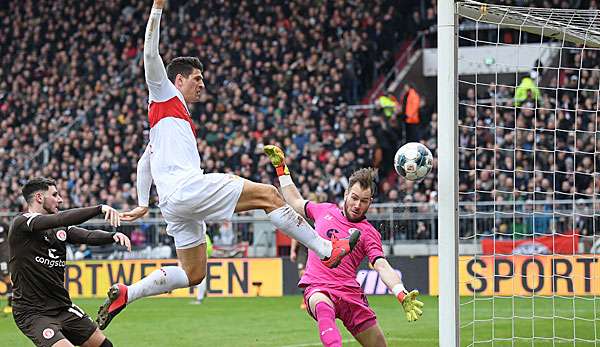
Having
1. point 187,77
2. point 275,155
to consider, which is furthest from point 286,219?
point 187,77

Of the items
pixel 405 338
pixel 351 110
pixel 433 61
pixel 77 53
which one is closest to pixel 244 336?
pixel 405 338

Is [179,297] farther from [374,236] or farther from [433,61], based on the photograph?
[374,236]

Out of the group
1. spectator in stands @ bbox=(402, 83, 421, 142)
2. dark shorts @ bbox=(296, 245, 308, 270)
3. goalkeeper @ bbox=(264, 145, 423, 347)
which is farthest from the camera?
spectator in stands @ bbox=(402, 83, 421, 142)

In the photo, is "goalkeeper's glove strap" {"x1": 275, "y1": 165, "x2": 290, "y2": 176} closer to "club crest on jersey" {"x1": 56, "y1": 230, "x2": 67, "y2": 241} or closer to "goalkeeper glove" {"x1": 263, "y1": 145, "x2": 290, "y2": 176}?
"goalkeeper glove" {"x1": 263, "y1": 145, "x2": 290, "y2": 176}

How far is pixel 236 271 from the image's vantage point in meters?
21.2

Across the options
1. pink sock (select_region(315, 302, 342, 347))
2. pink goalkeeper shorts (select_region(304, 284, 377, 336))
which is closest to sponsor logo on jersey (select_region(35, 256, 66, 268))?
pink goalkeeper shorts (select_region(304, 284, 377, 336))

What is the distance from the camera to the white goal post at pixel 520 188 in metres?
8.13

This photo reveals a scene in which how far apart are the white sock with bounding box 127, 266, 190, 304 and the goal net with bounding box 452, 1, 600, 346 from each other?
10.6 feet

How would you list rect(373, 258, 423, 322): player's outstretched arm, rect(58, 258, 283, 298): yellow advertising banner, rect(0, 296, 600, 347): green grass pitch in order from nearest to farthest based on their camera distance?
rect(373, 258, 423, 322): player's outstretched arm → rect(0, 296, 600, 347): green grass pitch → rect(58, 258, 283, 298): yellow advertising banner

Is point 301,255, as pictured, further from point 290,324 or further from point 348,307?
point 348,307

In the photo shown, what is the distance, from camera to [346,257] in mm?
8227

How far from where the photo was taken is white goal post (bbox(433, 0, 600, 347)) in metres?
8.13

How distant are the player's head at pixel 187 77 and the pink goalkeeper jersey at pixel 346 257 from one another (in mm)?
1507

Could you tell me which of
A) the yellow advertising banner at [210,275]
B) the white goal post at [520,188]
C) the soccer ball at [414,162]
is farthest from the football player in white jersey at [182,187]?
Result: the yellow advertising banner at [210,275]
